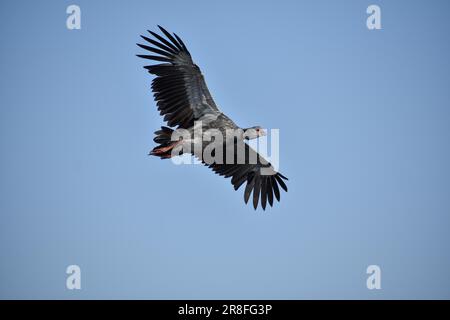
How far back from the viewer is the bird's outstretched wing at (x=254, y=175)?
13406mm

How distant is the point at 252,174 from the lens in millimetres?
13656

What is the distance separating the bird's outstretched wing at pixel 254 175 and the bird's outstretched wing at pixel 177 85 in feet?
5.21

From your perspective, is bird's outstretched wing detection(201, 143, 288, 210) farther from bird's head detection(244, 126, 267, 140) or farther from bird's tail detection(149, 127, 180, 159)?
bird's tail detection(149, 127, 180, 159)

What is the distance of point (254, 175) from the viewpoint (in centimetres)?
1365

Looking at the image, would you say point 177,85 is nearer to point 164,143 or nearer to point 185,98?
point 185,98

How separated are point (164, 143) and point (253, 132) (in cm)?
218

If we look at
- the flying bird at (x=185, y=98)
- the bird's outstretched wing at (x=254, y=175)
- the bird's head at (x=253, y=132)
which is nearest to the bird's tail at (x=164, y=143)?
the flying bird at (x=185, y=98)

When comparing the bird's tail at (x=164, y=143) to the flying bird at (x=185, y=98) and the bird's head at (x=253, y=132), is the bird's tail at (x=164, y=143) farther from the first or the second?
the bird's head at (x=253, y=132)

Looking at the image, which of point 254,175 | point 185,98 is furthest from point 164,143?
point 254,175

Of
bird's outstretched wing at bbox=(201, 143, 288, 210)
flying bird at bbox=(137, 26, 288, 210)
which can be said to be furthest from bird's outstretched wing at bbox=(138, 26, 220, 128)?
bird's outstretched wing at bbox=(201, 143, 288, 210)
